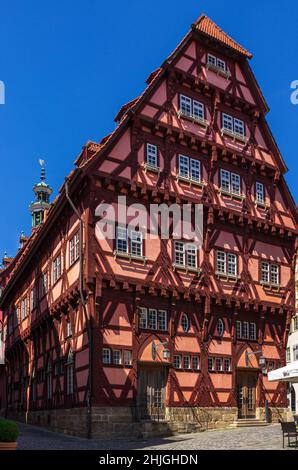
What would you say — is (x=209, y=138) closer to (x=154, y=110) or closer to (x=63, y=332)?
(x=154, y=110)

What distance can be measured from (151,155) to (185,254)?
469cm

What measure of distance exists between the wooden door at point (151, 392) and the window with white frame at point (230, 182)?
31.2ft

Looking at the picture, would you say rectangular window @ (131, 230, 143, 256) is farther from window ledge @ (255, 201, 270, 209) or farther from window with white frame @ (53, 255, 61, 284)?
window ledge @ (255, 201, 270, 209)

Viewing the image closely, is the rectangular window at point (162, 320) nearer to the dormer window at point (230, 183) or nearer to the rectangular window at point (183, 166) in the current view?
the rectangular window at point (183, 166)

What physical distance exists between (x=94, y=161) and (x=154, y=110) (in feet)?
15.2

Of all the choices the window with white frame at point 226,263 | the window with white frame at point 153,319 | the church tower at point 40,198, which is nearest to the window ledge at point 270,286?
the window with white frame at point 226,263

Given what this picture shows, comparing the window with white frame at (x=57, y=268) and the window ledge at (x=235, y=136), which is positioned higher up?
the window ledge at (x=235, y=136)

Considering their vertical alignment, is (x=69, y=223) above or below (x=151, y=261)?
above

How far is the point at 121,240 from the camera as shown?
27203mm

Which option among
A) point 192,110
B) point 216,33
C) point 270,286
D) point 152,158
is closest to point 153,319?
point 152,158

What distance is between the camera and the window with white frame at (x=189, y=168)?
30327mm

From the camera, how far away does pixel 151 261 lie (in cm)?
2805

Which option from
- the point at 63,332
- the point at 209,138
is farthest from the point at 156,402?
the point at 209,138
